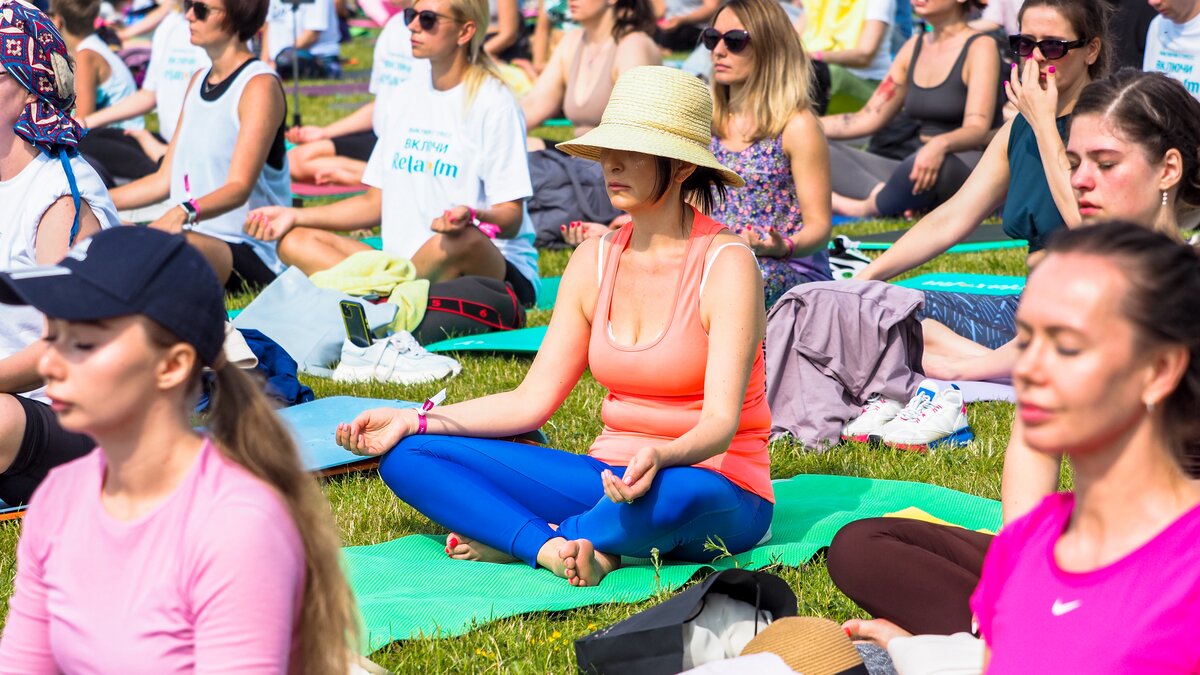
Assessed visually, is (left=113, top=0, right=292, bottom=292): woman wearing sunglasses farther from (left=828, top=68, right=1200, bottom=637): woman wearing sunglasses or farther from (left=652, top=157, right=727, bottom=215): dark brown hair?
(left=828, top=68, right=1200, bottom=637): woman wearing sunglasses

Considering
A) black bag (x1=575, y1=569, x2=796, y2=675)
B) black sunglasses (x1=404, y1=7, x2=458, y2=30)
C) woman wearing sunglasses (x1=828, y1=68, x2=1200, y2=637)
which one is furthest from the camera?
black sunglasses (x1=404, y1=7, x2=458, y2=30)

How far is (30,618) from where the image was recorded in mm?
2207

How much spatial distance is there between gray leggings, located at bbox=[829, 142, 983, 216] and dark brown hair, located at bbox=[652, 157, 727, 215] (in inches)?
163

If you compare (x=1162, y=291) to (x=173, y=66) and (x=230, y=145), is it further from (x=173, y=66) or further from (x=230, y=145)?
(x=173, y=66)

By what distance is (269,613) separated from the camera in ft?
6.63

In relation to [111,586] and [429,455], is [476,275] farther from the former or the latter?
[111,586]

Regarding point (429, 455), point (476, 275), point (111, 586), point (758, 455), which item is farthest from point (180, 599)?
point (476, 275)

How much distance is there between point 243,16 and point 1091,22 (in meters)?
3.69

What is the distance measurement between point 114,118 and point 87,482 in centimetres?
915

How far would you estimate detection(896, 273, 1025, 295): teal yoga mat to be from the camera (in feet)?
22.6

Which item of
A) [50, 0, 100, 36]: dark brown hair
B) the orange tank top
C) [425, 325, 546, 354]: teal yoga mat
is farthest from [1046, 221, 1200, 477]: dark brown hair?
[50, 0, 100, 36]: dark brown hair

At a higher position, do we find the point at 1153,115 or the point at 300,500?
the point at 1153,115

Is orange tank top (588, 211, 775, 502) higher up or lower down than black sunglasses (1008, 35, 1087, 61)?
lower down

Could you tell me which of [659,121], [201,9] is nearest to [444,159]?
[201,9]
